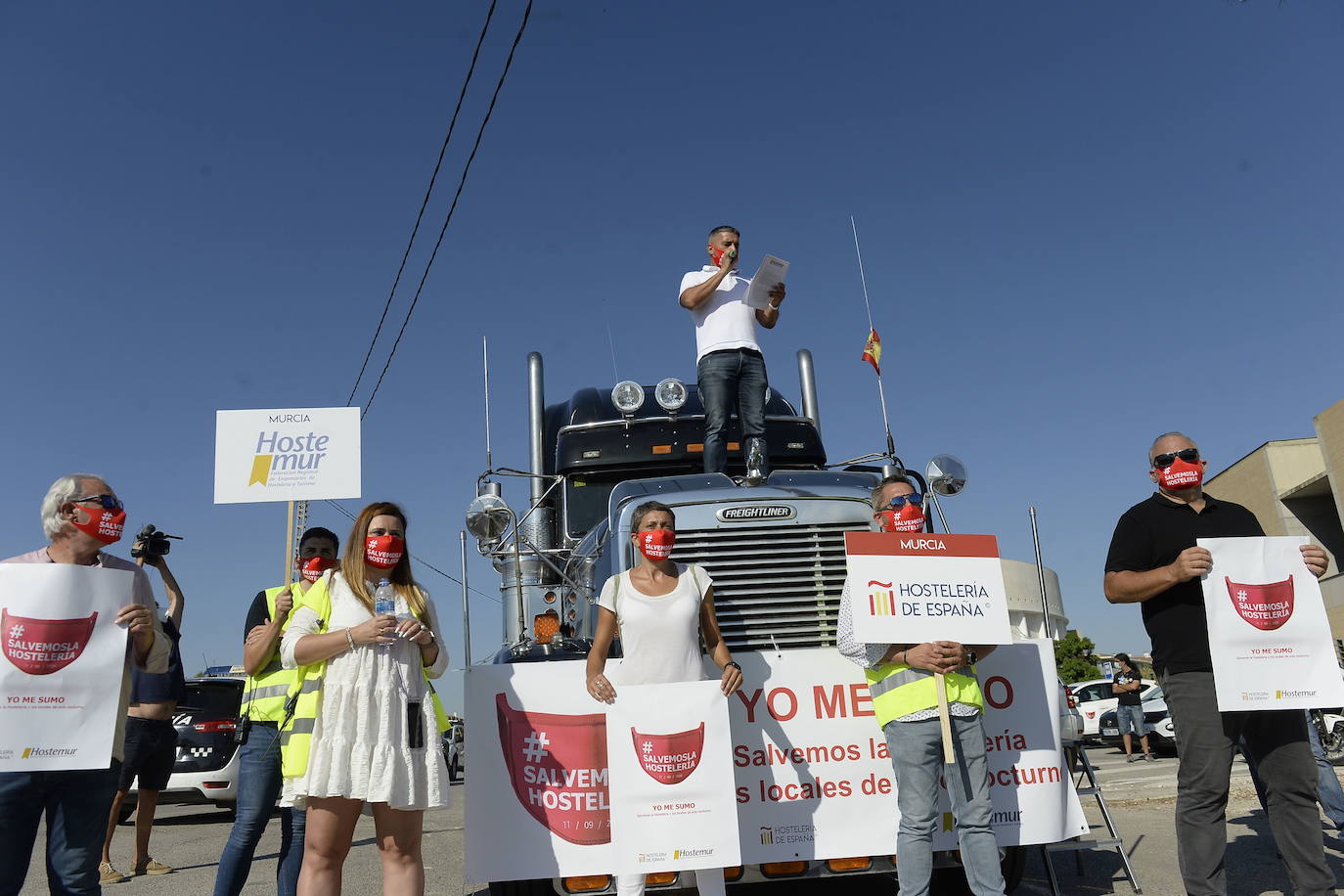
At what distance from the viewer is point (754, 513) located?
5.64 metres

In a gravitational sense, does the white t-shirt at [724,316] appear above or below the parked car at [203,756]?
above

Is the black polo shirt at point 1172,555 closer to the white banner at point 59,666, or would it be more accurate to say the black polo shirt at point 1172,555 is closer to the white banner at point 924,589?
the white banner at point 924,589

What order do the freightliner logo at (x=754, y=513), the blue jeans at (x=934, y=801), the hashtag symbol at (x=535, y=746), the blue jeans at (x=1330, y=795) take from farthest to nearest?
the blue jeans at (x=1330, y=795) < the freightliner logo at (x=754, y=513) < the hashtag symbol at (x=535, y=746) < the blue jeans at (x=934, y=801)

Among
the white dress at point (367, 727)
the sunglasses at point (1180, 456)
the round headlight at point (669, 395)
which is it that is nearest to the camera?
the white dress at point (367, 727)

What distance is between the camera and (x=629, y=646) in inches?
183

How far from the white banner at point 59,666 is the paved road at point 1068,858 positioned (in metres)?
1.84

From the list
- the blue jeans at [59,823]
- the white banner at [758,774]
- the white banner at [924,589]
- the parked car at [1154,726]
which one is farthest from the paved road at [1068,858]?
the parked car at [1154,726]

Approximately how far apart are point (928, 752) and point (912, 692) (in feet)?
0.83

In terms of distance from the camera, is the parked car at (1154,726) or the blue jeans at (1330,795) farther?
the parked car at (1154,726)

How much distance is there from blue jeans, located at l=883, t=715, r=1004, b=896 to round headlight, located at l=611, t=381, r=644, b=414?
4.05 m

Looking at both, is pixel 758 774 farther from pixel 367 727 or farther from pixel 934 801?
pixel 367 727

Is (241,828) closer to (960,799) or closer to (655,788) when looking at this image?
(655,788)

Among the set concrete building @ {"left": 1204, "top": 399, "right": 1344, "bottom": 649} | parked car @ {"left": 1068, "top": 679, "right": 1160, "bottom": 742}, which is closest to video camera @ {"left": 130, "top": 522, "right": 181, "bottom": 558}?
parked car @ {"left": 1068, "top": 679, "right": 1160, "bottom": 742}

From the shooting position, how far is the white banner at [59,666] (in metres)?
3.44
